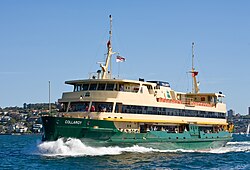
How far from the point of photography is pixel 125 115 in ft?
131

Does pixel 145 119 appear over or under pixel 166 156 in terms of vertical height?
over

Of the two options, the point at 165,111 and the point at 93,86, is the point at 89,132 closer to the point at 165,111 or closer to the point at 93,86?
the point at 93,86

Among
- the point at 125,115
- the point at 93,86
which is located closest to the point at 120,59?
the point at 93,86

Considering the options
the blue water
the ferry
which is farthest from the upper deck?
the blue water

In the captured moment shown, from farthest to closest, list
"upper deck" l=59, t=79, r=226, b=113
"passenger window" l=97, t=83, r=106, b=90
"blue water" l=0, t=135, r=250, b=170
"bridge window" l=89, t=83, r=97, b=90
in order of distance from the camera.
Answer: "bridge window" l=89, t=83, r=97, b=90
"passenger window" l=97, t=83, r=106, b=90
"upper deck" l=59, t=79, r=226, b=113
"blue water" l=0, t=135, r=250, b=170

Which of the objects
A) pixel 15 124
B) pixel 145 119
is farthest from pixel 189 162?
pixel 15 124

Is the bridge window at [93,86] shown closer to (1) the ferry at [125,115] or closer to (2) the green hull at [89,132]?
(1) the ferry at [125,115]

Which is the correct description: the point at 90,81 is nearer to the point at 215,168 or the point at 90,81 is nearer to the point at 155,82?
the point at 155,82

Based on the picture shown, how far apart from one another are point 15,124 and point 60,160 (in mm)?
141625

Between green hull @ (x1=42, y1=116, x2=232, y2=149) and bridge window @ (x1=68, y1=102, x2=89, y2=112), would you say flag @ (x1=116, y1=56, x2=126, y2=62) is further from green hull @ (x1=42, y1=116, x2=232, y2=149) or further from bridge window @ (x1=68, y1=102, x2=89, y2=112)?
green hull @ (x1=42, y1=116, x2=232, y2=149)

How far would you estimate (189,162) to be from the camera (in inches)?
1426

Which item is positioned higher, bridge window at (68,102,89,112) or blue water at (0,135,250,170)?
bridge window at (68,102,89,112)

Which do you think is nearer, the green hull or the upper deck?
the green hull

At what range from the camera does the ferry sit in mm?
37062
